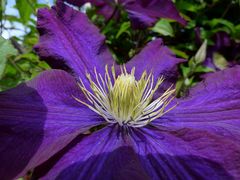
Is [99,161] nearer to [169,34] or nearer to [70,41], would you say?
[70,41]

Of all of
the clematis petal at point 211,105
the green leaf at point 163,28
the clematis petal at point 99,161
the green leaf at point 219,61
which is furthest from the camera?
the green leaf at point 219,61

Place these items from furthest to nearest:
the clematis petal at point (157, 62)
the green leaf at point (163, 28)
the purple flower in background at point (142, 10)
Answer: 1. the green leaf at point (163, 28)
2. the purple flower in background at point (142, 10)
3. the clematis petal at point (157, 62)

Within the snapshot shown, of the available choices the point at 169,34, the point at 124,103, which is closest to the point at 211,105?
the point at 124,103

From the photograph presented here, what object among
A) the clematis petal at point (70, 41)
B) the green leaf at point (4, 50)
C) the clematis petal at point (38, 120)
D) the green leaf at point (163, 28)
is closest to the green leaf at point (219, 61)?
the green leaf at point (163, 28)

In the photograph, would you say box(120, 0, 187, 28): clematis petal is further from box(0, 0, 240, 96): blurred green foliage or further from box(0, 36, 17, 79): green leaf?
box(0, 36, 17, 79): green leaf

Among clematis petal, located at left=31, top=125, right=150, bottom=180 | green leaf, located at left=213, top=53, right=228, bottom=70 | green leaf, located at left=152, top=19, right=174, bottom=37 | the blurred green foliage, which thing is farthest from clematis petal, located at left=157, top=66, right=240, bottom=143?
green leaf, located at left=213, top=53, right=228, bottom=70

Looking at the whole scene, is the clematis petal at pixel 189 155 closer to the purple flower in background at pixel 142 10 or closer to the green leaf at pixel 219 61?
the purple flower in background at pixel 142 10
